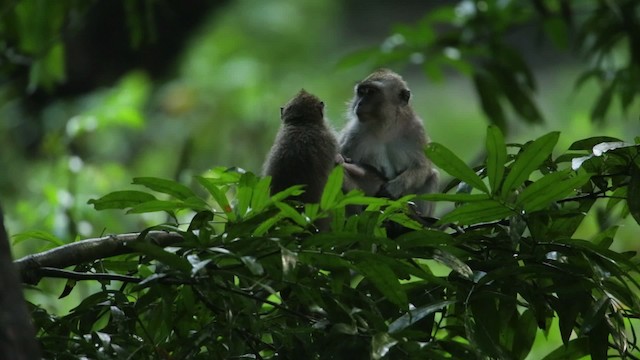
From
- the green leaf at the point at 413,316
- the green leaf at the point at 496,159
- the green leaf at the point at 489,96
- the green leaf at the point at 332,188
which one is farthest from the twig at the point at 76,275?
the green leaf at the point at 489,96

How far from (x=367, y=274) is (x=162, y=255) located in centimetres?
38

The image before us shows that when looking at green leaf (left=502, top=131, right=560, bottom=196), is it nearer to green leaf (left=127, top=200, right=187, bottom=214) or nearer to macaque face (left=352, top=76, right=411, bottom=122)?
green leaf (left=127, top=200, right=187, bottom=214)

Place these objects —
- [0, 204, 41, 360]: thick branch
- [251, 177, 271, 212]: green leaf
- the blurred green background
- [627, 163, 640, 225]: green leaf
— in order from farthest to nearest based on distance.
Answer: the blurred green background, [627, 163, 640, 225]: green leaf, [251, 177, 271, 212]: green leaf, [0, 204, 41, 360]: thick branch

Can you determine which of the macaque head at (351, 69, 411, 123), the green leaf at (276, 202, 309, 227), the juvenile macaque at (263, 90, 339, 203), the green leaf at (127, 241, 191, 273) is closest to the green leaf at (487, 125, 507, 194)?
the green leaf at (276, 202, 309, 227)

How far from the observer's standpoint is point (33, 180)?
26.9ft

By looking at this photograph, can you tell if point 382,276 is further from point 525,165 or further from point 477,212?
point 525,165

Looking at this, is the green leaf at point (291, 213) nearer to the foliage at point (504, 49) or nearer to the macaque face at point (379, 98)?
the macaque face at point (379, 98)

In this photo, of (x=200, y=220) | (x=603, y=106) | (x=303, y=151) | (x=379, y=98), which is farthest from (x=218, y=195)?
(x=603, y=106)

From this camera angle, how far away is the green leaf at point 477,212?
2025 millimetres

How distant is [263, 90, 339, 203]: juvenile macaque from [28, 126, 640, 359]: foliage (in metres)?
0.73

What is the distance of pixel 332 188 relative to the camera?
194cm

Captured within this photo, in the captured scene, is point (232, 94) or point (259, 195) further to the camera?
point (232, 94)

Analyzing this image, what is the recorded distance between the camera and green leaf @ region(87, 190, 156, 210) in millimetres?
2076

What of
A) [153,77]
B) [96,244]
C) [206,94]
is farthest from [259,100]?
[96,244]
